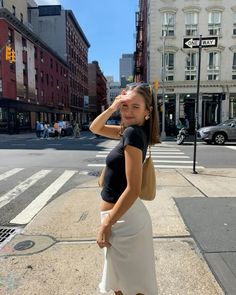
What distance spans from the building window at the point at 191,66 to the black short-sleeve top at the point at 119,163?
107 ft

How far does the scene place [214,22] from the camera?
32.6 meters

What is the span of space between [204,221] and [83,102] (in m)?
79.8

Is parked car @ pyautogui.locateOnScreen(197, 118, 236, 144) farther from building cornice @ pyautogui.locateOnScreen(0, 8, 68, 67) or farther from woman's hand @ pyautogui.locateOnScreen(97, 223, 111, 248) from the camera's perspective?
building cornice @ pyautogui.locateOnScreen(0, 8, 68, 67)

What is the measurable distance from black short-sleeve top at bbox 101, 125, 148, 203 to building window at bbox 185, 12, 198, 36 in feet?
110

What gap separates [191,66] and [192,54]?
1.21m

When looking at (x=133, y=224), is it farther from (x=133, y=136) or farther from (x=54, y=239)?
(x=54, y=239)

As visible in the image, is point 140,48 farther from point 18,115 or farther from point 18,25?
point 18,115

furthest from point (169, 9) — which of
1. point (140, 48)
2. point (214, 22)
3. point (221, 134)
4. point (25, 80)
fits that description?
point (140, 48)

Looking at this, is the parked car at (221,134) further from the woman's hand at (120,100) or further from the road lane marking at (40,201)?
the woman's hand at (120,100)

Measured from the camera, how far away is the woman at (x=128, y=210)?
2.10 metres

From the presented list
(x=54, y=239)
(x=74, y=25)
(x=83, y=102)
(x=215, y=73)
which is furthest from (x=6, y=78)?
(x=83, y=102)

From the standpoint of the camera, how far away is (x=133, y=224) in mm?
2258

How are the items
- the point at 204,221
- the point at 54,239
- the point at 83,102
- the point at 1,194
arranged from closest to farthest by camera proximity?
the point at 54,239 → the point at 204,221 → the point at 1,194 → the point at 83,102

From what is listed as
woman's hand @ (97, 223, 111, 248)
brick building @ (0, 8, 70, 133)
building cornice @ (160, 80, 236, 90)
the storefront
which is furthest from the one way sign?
the storefront
